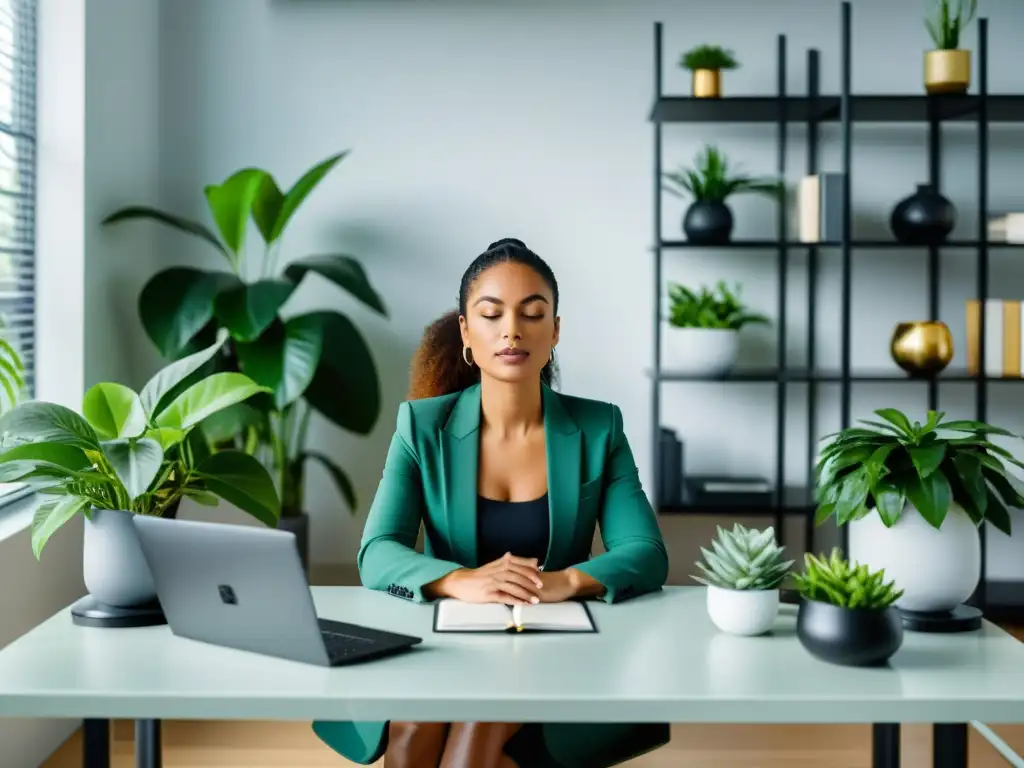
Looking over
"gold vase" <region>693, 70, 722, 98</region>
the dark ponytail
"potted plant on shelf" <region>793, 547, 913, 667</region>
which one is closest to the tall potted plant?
the dark ponytail

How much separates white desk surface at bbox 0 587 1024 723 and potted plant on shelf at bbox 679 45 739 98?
274 centimetres

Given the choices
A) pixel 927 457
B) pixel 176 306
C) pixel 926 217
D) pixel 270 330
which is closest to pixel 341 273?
pixel 270 330

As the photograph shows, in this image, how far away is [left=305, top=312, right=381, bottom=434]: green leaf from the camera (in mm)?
3918

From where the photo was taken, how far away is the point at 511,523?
7.14 feet

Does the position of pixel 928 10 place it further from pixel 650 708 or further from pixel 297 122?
pixel 650 708

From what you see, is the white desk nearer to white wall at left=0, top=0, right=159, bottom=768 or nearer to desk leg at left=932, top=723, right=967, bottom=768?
desk leg at left=932, top=723, right=967, bottom=768

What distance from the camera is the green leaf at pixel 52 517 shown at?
1790 mm

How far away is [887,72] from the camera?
14.5ft

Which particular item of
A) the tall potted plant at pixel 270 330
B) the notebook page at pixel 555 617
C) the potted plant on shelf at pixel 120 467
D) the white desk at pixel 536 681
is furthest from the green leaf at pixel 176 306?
the notebook page at pixel 555 617

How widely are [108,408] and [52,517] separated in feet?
A: 0.86

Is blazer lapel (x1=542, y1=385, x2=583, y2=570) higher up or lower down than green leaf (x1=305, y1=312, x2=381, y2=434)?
lower down

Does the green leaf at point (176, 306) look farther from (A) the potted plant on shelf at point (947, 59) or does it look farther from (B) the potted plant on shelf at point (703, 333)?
(A) the potted plant on shelf at point (947, 59)

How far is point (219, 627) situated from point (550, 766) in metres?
0.66

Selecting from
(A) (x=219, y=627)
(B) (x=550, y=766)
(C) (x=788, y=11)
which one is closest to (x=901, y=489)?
(B) (x=550, y=766)
